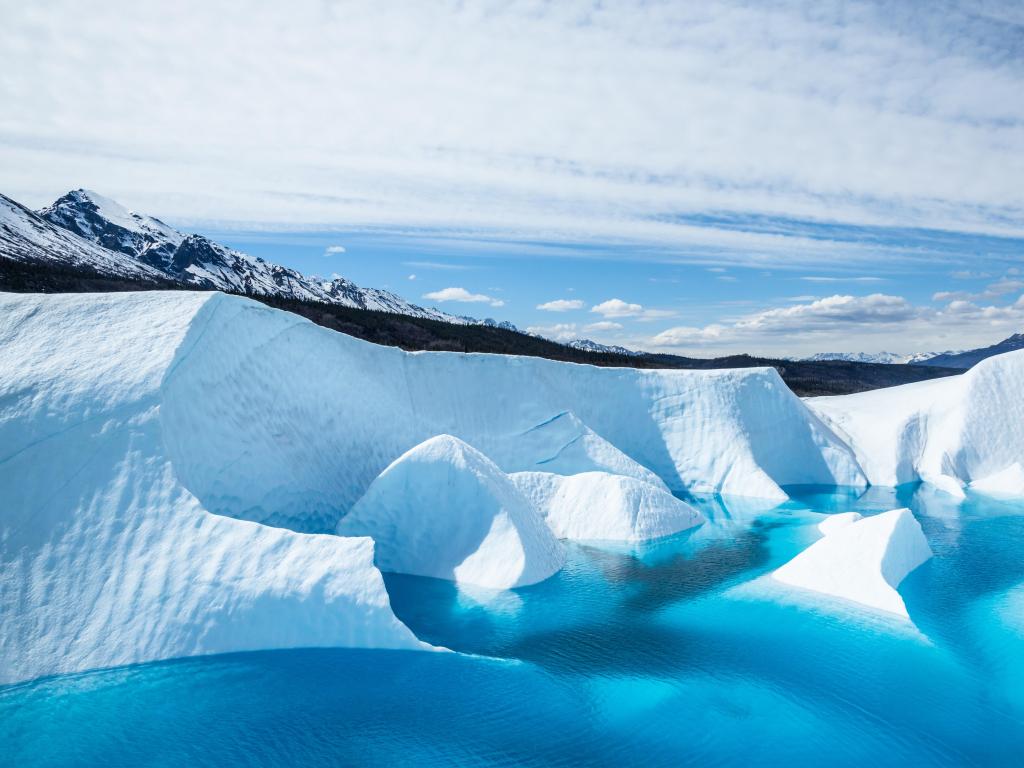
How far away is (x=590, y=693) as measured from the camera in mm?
7672

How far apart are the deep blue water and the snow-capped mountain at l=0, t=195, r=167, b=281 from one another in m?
79.4

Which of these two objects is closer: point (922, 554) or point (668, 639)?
point (668, 639)

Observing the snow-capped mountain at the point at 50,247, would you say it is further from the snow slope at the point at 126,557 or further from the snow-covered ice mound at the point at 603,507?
the snow slope at the point at 126,557

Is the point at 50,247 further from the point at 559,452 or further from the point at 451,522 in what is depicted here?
the point at 451,522

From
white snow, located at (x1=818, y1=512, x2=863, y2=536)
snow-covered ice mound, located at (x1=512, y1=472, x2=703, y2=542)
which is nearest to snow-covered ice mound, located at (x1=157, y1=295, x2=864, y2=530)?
snow-covered ice mound, located at (x1=512, y1=472, x2=703, y2=542)

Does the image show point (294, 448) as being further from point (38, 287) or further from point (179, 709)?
point (38, 287)

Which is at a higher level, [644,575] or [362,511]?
[362,511]

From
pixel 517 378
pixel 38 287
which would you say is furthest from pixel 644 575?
pixel 38 287

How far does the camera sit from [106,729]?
21.7 feet

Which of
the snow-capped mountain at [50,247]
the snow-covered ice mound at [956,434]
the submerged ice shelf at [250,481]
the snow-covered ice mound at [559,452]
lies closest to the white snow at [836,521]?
the submerged ice shelf at [250,481]

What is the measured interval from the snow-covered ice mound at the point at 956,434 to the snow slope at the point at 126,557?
21.5m

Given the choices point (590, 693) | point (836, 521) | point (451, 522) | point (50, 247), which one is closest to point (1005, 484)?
point (836, 521)

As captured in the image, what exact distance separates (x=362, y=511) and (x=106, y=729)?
5874 millimetres

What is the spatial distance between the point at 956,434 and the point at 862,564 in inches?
630
